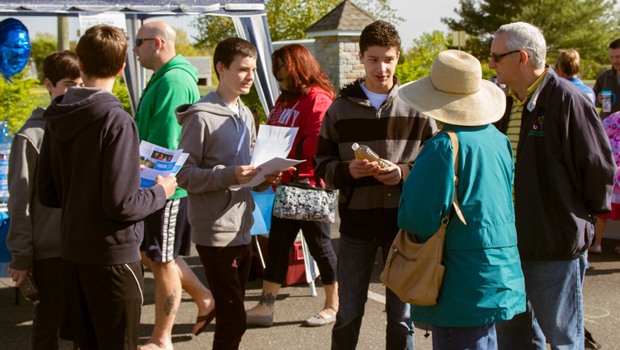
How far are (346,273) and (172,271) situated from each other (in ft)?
4.35

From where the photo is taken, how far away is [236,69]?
134 inches

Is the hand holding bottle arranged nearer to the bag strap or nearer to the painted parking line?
the bag strap

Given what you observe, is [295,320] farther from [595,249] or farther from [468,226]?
[595,249]

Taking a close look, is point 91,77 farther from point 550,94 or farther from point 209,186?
point 550,94

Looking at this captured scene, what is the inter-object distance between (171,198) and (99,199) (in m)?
1.36

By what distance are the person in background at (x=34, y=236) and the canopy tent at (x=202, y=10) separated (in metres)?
4.23

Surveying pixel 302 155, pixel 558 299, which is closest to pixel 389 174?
pixel 558 299

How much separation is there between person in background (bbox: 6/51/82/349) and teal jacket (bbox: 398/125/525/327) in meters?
1.96

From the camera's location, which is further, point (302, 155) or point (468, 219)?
point (302, 155)

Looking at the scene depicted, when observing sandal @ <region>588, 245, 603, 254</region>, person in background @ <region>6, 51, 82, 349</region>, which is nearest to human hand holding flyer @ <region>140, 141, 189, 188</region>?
person in background @ <region>6, 51, 82, 349</region>

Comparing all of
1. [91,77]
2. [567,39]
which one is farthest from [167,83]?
[567,39]

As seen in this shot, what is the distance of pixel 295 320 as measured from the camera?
15.2 ft

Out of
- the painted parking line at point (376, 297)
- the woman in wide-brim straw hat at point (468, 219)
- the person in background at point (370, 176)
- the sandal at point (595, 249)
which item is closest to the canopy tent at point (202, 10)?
the painted parking line at point (376, 297)

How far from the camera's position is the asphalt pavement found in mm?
4199
